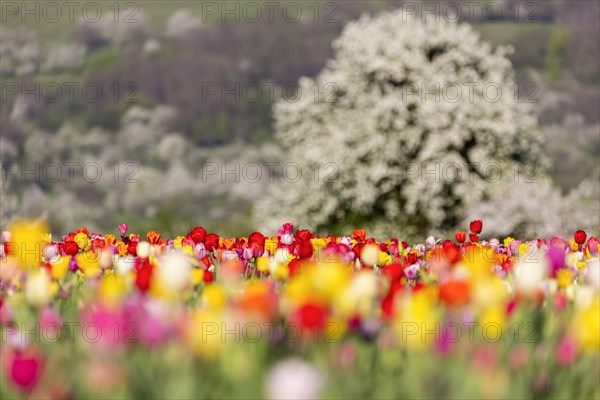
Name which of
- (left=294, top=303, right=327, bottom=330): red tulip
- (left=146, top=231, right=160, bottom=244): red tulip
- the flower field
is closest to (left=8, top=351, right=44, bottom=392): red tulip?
the flower field

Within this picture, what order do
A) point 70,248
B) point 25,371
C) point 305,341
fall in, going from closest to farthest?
point 25,371 → point 305,341 → point 70,248

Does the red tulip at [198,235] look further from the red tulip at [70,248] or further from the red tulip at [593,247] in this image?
the red tulip at [593,247]

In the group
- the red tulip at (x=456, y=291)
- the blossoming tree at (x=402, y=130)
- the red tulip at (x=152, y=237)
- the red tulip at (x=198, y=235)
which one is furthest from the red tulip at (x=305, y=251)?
the blossoming tree at (x=402, y=130)

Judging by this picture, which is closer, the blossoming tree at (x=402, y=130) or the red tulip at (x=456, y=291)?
the red tulip at (x=456, y=291)

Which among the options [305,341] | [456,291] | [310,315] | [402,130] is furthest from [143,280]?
[402,130]

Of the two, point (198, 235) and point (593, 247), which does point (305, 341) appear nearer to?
point (198, 235)

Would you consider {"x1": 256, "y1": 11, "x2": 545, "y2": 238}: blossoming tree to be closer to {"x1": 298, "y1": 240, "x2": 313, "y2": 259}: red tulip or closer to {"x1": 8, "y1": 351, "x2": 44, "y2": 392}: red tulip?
{"x1": 298, "y1": 240, "x2": 313, "y2": 259}: red tulip

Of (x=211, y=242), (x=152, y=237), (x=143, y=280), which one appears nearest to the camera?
(x=143, y=280)

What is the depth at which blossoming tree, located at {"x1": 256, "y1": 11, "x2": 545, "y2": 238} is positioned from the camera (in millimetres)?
29797

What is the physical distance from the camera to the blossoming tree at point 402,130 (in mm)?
29797

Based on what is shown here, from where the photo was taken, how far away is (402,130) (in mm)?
31062

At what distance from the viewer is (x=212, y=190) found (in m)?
183

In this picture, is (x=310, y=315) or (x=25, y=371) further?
(x=310, y=315)

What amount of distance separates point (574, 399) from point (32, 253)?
4.63 metres
